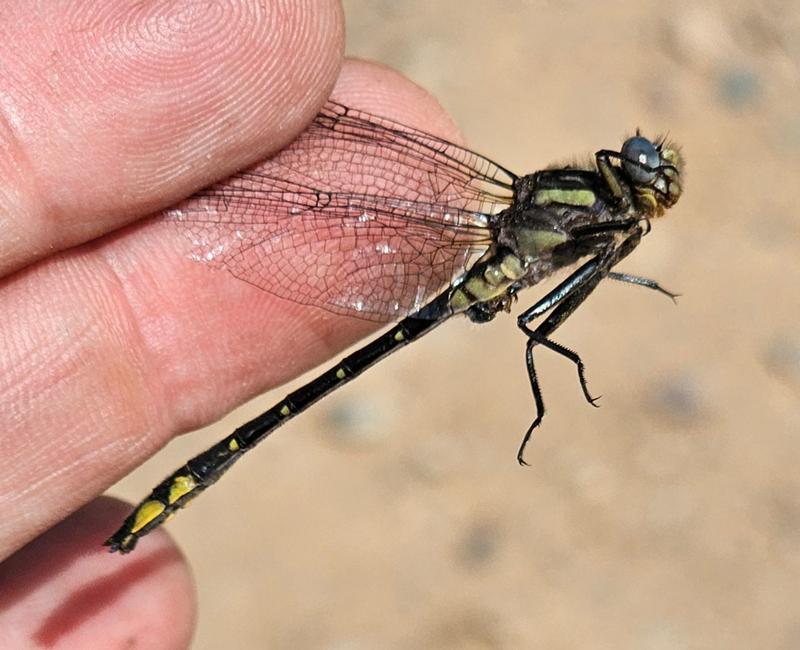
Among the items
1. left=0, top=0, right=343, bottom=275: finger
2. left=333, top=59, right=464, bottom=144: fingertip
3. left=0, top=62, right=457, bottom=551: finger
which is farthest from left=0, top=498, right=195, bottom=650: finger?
left=333, top=59, right=464, bottom=144: fingertip

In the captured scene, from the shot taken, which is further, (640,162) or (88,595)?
(88,595)

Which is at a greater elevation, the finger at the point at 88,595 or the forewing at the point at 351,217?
the forewing at the point at 351,217

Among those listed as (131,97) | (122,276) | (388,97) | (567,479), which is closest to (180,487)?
(122,276)


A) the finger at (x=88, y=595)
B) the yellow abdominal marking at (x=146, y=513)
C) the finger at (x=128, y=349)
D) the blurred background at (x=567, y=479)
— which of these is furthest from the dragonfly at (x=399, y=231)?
the blurred background at (x=567, y=479)

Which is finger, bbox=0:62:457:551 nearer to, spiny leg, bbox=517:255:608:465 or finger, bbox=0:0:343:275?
finger, bbox=0:0:343:275

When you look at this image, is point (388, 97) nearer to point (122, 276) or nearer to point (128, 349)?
point (122, 276)

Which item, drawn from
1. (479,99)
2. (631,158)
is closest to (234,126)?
(631,158)

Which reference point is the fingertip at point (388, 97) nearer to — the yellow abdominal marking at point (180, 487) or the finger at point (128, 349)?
the finger at point (128, 349)
